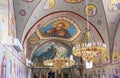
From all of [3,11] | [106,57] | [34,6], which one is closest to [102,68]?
[106,57]

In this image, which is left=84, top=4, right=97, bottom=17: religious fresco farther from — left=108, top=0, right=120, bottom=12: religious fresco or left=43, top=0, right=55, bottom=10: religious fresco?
left=43, top=0, right=55, bottom=10: religious fresco

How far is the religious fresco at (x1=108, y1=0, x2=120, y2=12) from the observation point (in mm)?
16264

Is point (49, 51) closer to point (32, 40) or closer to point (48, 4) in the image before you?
point (32, 40)

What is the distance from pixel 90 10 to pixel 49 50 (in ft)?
43.3

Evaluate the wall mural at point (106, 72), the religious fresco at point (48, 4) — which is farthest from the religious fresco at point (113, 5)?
the wall mural at point (106, 72)

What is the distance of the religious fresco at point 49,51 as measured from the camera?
2866 centimetres

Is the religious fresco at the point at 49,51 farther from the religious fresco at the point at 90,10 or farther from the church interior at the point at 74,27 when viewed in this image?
the religious fresco at the point at 90,10

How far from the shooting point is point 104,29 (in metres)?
18.0

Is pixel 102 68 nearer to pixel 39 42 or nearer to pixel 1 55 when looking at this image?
pixel 39 42

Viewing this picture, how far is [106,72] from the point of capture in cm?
1967

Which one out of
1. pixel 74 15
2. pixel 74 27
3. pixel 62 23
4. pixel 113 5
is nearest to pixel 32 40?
pixel 62 23

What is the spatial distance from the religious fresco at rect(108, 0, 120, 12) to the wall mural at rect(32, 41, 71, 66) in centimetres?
1210

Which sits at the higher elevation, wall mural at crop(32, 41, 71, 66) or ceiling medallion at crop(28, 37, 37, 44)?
ceiling medallion at crop(28, 37, 37, 44)

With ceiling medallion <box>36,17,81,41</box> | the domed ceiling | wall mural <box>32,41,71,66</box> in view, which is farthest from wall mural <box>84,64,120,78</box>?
wall mural <box>32,41,71,66</box>
